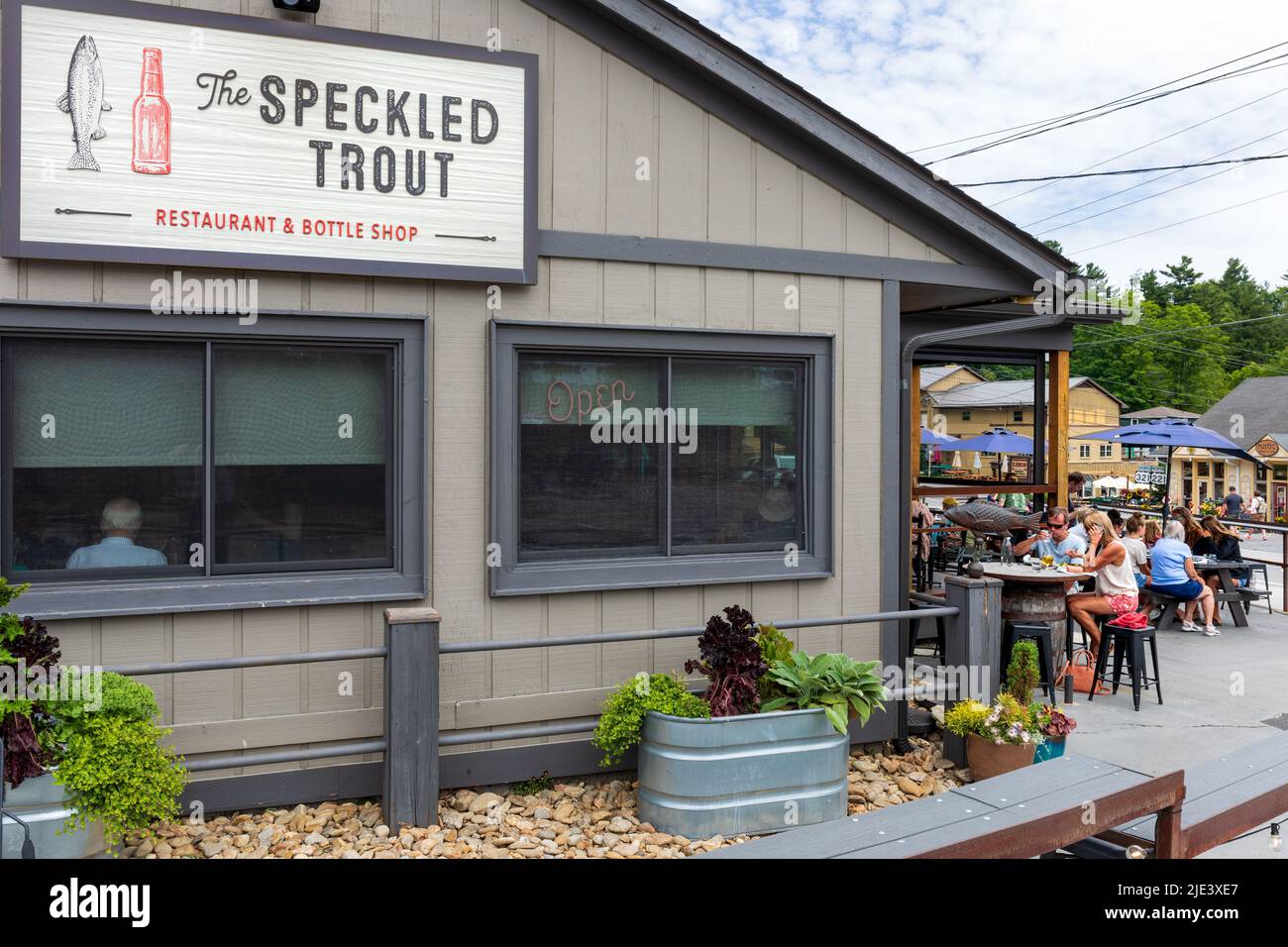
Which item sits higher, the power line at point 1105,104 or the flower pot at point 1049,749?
the power line at point 1105,104

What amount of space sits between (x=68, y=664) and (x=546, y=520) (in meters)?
2.43

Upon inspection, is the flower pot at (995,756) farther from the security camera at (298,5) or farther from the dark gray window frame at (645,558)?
the security camera at (298,5)

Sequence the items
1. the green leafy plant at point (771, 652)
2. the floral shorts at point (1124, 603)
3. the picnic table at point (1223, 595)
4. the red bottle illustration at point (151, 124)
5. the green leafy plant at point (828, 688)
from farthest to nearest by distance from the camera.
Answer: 1. the picnic table at point (1223, 595)
2. the floral shorts at point (1124, 603)
3. the green leafy plant at point (771, 652)
4. the green leafy plant at point (828, 688)
5. the red bottle illustration at point (151, 124)

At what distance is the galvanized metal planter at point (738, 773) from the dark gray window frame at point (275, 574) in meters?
1.56

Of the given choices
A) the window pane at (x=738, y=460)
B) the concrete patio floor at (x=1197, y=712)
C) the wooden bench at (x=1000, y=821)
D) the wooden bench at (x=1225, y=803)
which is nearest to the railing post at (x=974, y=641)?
the concrete patio floor at (x=1197, y=712)

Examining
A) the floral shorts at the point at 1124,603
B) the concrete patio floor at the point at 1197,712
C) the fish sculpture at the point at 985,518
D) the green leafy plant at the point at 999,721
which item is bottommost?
the concrete patio floor at the point at 1197,712

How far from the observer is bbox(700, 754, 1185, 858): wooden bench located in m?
2.92

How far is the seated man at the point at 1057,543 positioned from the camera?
8.68 m

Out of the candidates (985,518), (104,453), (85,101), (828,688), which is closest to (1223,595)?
(985,518)

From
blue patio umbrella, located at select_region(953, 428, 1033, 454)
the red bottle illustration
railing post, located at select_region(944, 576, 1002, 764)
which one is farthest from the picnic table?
blue patio umbrella, located at select_region(953, 428, 1033, 454)

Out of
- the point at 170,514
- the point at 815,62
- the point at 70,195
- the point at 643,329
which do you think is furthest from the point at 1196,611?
the point at 815,62

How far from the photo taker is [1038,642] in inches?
296

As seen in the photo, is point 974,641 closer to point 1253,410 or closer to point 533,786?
point 533,786
